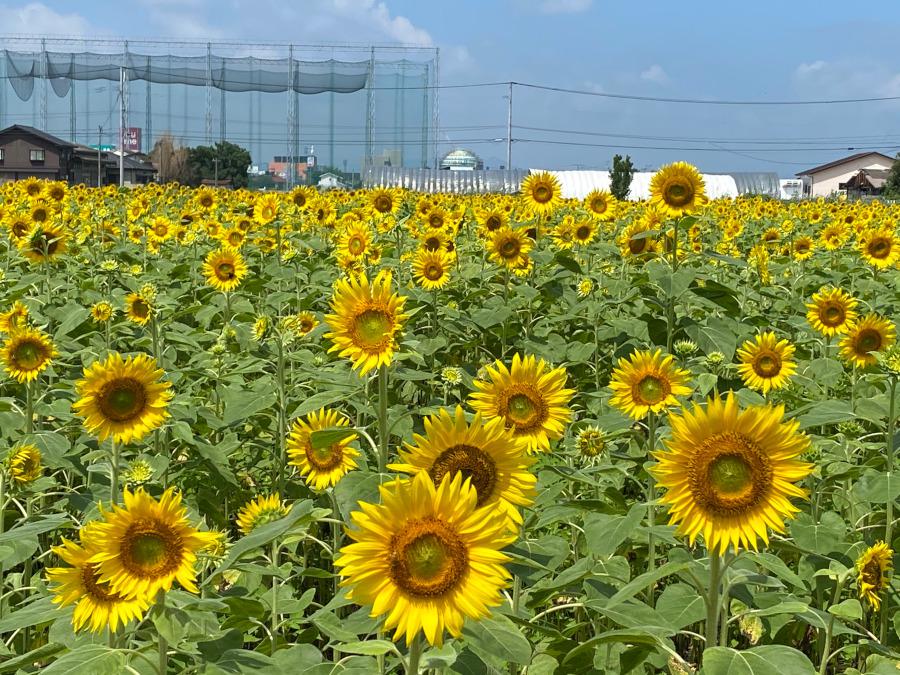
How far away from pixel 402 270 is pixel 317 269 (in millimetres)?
921

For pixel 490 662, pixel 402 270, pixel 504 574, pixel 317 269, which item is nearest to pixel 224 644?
pixel 490 662

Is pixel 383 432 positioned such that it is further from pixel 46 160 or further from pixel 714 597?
pixel 46 160

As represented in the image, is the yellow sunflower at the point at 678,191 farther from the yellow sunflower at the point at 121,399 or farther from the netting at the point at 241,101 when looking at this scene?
the netting at the point at 241,101

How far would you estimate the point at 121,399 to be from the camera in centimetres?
242

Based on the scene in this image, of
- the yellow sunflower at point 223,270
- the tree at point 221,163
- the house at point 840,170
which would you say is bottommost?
the yellow sunflower at point 223,270

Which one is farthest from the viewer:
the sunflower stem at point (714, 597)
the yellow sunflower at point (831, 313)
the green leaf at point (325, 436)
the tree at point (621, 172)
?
the tree at point (621, 172)

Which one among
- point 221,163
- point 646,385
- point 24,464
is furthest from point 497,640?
point 221,163

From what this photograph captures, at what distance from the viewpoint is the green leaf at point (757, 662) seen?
4.64ft

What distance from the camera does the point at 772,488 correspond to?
1516mm

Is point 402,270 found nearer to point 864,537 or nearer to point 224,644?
point 864,537

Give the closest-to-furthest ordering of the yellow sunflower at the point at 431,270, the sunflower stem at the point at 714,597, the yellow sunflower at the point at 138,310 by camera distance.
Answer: the sunflower stem at the point at 714,597 → the yellow sunflower at the point at 138,310 → the yellow sunflower at the point at 431,270

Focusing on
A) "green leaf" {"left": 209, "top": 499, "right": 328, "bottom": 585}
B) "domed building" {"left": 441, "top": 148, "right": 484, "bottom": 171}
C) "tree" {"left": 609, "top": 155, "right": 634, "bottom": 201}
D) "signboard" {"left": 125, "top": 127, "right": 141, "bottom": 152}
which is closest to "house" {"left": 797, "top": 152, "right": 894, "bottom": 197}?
"domed building" {"left": 441, "top": 148, "right": 484, "bottom": 171}

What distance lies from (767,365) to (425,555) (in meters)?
2.54

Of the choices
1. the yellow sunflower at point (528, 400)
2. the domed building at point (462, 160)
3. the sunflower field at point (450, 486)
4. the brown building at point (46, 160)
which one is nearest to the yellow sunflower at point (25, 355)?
the sunflower field at point (450, 486)
